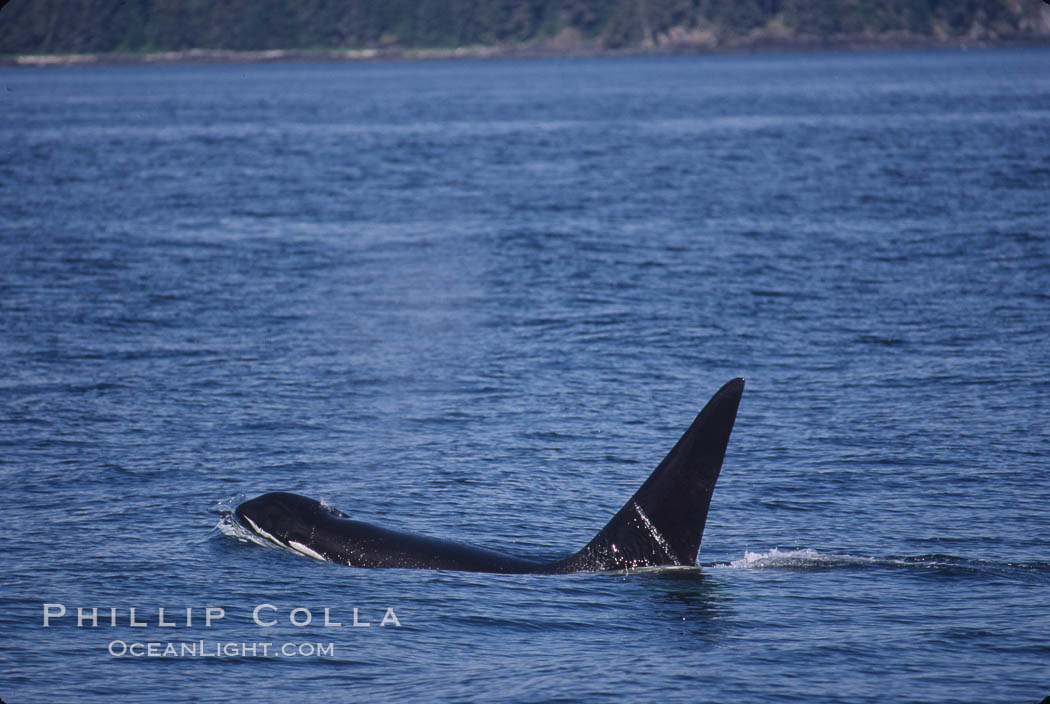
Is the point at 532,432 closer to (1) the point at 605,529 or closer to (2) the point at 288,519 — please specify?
(2) the point at 288,519

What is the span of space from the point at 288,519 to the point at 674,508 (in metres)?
5.69

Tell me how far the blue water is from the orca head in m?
0.39

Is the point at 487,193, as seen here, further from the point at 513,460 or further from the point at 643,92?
the point at 643,92

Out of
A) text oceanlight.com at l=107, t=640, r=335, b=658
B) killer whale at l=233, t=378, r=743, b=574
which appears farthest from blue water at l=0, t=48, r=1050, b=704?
killer whale at l=233, t=378, r=743, b=574

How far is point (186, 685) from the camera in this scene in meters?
14.2

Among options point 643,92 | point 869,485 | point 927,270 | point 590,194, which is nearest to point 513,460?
point 869,485

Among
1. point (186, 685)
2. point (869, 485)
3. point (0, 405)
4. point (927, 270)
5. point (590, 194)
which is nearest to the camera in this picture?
point (186, 685)

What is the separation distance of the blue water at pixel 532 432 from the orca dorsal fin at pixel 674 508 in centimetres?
38

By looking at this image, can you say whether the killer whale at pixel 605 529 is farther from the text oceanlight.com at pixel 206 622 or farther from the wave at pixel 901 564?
the text oceanlight.com at pixel 206 622

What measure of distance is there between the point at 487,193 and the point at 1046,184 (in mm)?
27802

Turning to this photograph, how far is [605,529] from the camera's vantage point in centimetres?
1712

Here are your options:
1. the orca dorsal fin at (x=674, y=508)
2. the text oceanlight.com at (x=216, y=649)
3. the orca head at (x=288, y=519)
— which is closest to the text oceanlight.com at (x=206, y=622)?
the text oceanlight.com at (x=216, y=649)

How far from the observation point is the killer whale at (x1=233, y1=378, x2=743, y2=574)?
636 inches

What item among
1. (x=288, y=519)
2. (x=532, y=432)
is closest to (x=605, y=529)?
(x=288, y=519)
